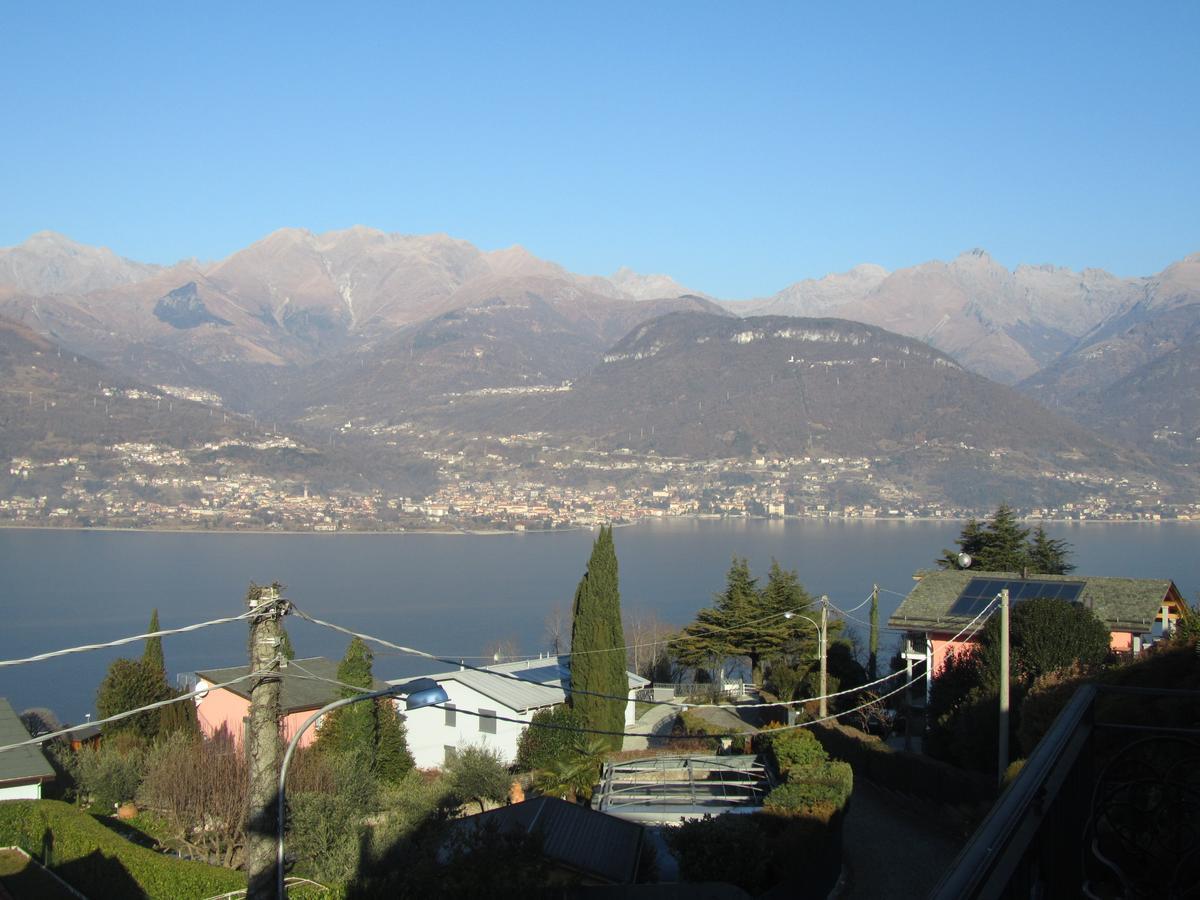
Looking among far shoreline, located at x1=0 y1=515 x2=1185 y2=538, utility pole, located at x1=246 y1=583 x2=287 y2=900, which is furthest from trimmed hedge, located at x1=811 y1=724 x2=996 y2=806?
far shoreline, located at x1=0 y1=515 x2=1185 y2=538

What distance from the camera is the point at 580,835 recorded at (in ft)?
29.8

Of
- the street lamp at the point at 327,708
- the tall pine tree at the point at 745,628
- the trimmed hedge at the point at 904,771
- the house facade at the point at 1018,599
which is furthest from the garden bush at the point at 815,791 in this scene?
the tall pine tree at the point at 745,628

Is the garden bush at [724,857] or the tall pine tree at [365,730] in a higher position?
the garden bush at [724,857]

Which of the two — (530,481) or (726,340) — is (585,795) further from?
(726,340)

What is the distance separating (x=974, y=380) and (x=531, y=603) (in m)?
134

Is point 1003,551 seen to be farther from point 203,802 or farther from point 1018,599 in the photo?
point 203,802

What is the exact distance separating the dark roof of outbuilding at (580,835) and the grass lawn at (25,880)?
11.6 ft

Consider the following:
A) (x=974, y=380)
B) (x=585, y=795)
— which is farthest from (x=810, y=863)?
(x=974, y=380)

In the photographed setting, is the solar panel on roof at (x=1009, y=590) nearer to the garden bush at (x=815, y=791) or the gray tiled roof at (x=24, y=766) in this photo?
the garden bush at (x=815, y=791)

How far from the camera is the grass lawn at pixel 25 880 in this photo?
30.7ft

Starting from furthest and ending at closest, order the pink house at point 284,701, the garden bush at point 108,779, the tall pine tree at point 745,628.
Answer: the tall pine tree at point 745,628 < the pink house at point 284,701 < the garden bush at point 108,779

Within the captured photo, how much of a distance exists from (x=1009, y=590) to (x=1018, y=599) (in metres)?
0.93

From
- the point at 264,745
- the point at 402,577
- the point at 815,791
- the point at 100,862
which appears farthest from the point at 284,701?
the point at 402,577

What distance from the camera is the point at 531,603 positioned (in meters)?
61.1
